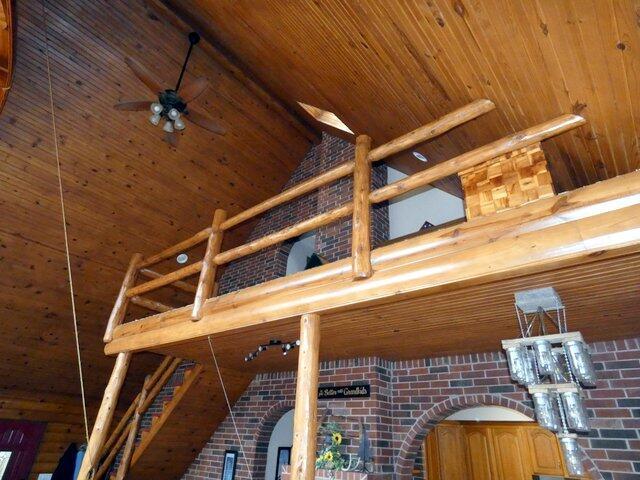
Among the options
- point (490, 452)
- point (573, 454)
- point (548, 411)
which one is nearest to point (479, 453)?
point (490, 452)

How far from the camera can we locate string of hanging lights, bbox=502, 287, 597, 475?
2.55 m

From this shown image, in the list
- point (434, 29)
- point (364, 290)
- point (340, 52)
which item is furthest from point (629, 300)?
point (340, 52)

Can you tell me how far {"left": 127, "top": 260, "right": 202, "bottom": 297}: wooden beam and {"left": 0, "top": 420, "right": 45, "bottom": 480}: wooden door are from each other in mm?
3801

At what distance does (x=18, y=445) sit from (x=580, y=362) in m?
8.40

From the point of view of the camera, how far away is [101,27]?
536 centimetres

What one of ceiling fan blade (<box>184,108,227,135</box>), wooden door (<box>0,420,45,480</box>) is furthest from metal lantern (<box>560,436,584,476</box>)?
wooden door (<box>0,420,45,480</box>)

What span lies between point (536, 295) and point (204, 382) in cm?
509

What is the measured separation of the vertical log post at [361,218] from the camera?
119 inches

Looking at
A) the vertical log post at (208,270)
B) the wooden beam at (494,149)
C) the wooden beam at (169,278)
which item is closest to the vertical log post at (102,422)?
the wooden beam at (169,278)

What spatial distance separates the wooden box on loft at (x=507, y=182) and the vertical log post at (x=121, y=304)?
181 inches

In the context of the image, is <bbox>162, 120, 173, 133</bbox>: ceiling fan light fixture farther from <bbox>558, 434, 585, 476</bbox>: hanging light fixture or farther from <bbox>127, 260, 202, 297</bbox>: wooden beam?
<bbox>558, 434, 585, 476</bbox>: hanging light fixture

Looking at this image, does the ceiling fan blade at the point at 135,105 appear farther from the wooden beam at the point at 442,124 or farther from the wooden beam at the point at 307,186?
the wooden beam at the point at 442,124

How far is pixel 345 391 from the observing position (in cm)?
504

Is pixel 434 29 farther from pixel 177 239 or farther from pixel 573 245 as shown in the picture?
pixel 177 239
